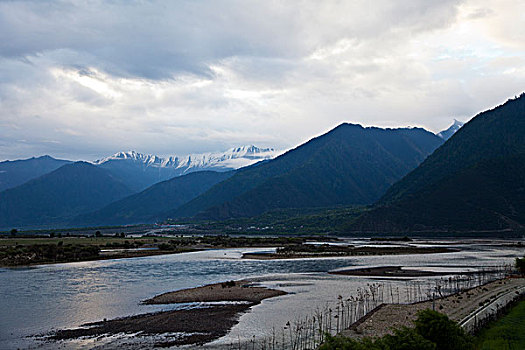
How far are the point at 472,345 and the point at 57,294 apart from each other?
5025 centimetres

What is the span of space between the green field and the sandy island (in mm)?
20212

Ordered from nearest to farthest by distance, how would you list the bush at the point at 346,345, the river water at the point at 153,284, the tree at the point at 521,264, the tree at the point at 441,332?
1. the bush at the point at 346,345
2. the tree at the point at 441,332
3. the river water at the point at 153,284
4. the tree at the point at 521,264

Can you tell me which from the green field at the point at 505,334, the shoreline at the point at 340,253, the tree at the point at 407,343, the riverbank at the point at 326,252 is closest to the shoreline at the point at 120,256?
the shoreline at the point at 340,253

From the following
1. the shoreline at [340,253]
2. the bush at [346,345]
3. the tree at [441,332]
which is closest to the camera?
the bush at [346,345]

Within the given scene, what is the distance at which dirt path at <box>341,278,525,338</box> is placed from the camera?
127 feet

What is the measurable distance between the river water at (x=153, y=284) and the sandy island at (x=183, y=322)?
5.36 ft

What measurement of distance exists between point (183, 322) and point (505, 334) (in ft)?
88.1

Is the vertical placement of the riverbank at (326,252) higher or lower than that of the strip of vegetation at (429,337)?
lower

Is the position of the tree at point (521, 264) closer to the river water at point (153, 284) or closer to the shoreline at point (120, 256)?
the river water at point (153, 284)

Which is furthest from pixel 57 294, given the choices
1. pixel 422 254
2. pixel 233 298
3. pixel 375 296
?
pixel 422 254

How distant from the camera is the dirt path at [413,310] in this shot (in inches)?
1524

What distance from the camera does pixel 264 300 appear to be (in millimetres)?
54938

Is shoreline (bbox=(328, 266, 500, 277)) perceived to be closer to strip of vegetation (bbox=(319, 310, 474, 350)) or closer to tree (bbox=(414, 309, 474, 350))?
strip of vegetation (bbox=(319, 310, 474, 350))

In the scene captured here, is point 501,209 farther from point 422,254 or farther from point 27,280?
point 27,280
